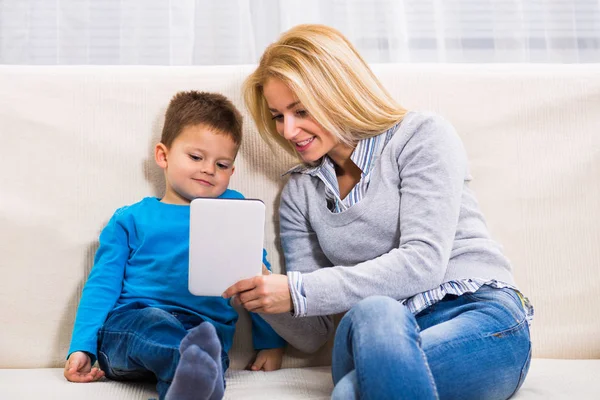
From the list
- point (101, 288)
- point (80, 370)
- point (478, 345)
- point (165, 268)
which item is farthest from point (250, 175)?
point (478, 345)

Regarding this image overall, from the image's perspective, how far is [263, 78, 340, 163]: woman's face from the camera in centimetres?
124

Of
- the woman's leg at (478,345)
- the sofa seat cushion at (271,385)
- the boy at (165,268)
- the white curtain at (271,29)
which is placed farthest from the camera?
the white curtain at (271,29)

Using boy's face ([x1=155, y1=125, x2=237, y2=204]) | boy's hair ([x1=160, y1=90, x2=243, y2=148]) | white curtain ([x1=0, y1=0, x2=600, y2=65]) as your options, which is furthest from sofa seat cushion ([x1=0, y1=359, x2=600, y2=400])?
white curtain ([x1=0, y1=0, x2=600, y2=65])

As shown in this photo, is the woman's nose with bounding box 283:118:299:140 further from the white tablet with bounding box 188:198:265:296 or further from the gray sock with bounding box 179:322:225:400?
the gray sock with bounding box 179:322:225:400

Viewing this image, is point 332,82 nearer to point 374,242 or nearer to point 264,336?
point 374,242

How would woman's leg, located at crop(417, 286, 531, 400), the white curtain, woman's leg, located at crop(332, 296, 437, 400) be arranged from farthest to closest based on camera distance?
the white curtain → woman's leg, located at crop(417, 286, 531, 400) → woman's leg, located at crop(332, 296, 437, 400)

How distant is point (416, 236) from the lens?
111 cm

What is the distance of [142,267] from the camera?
1292mm

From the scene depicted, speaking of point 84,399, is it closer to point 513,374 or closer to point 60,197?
point 60,197

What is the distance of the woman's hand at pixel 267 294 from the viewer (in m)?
1.08

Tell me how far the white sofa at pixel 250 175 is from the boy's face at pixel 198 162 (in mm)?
83

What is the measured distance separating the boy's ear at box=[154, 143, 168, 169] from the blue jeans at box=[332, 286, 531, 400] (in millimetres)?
544

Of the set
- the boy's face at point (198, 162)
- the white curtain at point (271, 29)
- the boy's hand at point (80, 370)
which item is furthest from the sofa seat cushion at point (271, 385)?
the white curtain at point (271, 29)

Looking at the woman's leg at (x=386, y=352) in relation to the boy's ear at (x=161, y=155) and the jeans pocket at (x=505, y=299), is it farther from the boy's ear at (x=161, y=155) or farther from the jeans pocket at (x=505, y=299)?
the boy's ear at (x=161, y=155)
